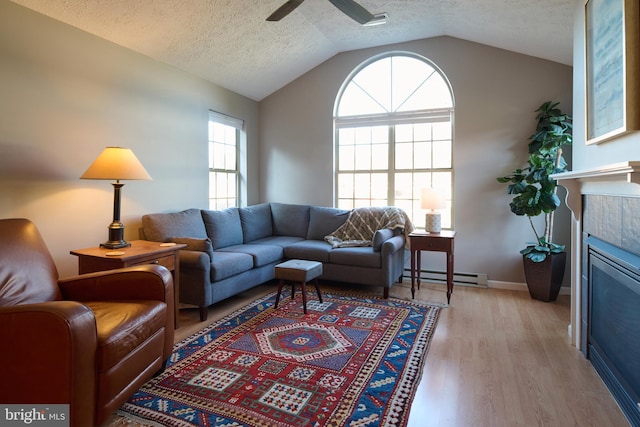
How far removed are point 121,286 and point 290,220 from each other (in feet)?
9.58

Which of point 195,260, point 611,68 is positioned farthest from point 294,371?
point 611,68

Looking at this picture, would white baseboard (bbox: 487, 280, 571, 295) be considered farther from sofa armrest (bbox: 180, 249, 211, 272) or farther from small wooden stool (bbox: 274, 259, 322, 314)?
sofa armrest (bbox: 180, 249, 211, 272)

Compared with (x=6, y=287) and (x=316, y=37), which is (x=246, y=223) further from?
(x=6, y=287)

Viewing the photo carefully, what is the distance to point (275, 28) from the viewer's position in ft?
12.6

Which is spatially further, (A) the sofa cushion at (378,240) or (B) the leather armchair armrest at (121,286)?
(A) the sofa cushion at (378,240)

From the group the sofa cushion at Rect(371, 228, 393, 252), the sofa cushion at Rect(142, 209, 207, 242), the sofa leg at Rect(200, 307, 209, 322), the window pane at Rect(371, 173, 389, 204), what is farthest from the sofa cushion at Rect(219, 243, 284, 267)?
the window pane at Rect(371, 173, 389, 204)

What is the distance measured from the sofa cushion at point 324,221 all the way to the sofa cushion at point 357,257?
2.04 feet

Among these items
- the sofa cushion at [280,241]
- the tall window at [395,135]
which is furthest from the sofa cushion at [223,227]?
the tall window at [395,135]

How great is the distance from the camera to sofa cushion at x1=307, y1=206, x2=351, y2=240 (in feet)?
15.0

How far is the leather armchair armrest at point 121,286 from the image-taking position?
208 centimetres

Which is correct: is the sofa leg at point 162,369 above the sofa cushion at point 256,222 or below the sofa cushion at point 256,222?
below

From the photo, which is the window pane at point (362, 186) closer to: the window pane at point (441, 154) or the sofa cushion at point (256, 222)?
the window pane at point (441, 154)

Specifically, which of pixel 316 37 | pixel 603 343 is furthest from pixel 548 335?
pixel 316 37

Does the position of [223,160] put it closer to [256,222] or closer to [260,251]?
[256,222]
